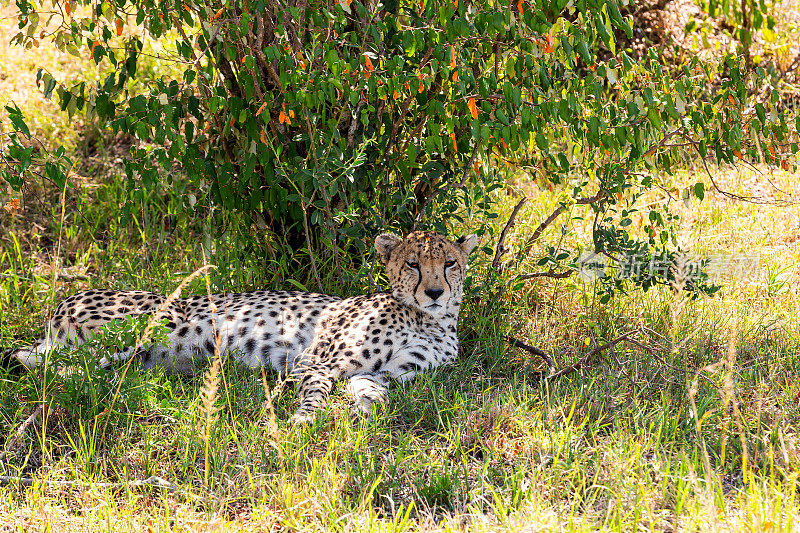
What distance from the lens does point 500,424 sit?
3445 mm

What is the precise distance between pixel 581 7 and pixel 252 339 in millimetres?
2256

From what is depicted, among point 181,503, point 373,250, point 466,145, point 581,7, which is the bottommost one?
point 181,503

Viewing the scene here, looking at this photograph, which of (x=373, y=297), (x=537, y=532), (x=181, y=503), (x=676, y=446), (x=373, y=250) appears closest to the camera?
(x=537, y=532)

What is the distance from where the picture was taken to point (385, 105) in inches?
176


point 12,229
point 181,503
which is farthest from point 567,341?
point 12,229

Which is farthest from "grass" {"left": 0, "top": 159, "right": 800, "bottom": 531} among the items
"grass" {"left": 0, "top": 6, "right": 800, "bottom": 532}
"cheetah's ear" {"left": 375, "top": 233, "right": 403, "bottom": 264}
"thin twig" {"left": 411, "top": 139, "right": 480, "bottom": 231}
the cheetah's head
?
"cheetah's ear" {"left": 375, "top": 233, "right": 403, "bottom": 264}

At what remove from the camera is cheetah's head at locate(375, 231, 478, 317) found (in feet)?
13.3

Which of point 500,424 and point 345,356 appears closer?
point 500,424

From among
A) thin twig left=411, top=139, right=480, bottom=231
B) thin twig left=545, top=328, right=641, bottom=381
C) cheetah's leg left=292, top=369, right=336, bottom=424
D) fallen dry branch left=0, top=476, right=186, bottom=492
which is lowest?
fallen dry branch left=0, top=476, right=186, bottom=492

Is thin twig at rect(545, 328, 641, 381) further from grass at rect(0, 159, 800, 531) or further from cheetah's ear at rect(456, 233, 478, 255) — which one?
cheetah's ear at rect(456, 233, 478, 255)

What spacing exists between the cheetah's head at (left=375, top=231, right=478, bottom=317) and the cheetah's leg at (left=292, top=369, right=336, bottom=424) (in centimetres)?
58

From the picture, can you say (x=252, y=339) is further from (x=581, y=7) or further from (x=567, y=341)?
(x=581, y=7)

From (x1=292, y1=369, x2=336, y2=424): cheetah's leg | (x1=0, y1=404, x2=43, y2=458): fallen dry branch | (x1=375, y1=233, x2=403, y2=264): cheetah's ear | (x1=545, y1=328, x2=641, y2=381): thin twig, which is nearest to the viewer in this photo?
(x1=0, y1=404, x2=43, y2=458): fallen dry branch

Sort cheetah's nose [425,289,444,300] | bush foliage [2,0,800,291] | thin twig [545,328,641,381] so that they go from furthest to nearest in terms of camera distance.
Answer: cheetah's nose [425,289,444,300]
thin twig [545,328,641,381]
bush foliage [2,0,800,291]
